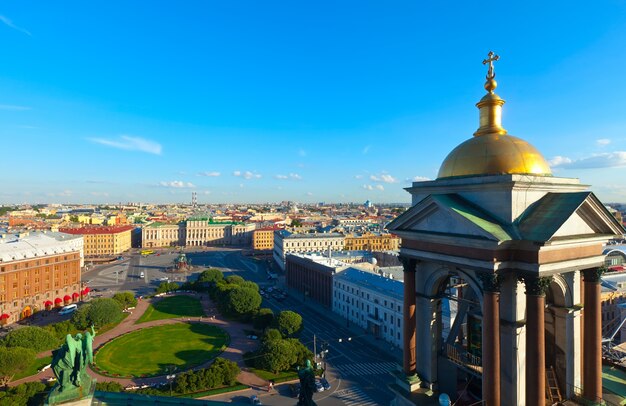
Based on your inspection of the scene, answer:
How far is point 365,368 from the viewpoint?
43.4 meters

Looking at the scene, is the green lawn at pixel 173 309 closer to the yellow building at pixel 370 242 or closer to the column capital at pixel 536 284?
the yellow building at pixel 370 242

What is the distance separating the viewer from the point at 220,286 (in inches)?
2630

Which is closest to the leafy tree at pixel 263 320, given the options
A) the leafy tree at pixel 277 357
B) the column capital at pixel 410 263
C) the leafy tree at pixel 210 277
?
the leafy tree at pixel 277 357

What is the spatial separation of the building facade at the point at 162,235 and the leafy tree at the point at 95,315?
370ft

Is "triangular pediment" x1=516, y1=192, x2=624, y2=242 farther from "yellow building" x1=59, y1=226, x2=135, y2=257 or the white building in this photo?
"yellow building" x1=59, y1=226, x2=135, y2=257

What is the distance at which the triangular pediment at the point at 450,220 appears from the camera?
10445 millimetres

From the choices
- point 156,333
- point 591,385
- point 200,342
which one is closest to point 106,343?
point 156,333

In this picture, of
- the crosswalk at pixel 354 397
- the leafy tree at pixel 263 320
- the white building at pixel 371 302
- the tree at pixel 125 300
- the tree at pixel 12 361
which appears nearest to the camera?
the crosswalk at pixel 354 397

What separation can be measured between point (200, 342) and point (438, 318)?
43.9 meters

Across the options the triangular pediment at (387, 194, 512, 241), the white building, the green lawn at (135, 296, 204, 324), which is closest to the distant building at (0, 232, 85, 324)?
the green lawn at (135, 296, 204, 324)

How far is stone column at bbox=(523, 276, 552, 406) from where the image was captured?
10203mm

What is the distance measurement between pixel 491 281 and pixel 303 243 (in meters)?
93.1

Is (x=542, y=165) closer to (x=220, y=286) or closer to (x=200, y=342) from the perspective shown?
(x=200, y=342)

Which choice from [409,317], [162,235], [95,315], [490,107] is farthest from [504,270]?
[162,235]
